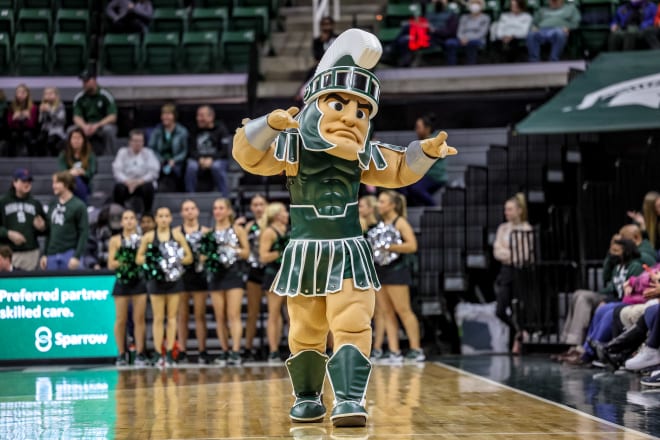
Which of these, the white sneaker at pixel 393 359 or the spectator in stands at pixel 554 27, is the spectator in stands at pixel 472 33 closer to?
the spectator in stands at pixel 554 27

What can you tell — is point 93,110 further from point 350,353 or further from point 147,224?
point 350,353

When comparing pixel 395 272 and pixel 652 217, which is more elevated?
pixel 652 217

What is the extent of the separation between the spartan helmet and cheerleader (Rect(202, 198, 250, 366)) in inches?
209

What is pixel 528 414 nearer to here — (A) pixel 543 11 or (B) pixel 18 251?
(B) pixel 18 251

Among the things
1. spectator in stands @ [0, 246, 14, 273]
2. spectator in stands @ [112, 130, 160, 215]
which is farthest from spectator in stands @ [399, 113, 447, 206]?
spectator in stands @ [0, 246, 14, 273]

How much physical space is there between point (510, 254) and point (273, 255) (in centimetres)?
260

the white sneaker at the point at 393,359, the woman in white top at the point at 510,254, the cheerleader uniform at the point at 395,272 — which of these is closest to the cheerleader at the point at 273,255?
the cheerleader uniform at the point at 395,272

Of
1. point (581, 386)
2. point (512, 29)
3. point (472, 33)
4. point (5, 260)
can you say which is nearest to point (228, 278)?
point (5, 260)

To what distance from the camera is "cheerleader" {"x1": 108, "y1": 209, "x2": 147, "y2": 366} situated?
12.1 metres

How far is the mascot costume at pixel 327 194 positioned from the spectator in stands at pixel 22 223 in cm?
722

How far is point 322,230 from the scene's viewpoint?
6.79 m

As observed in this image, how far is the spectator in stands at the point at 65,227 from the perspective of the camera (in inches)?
510

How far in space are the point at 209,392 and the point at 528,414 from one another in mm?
2705

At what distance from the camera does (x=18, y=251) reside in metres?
13.5
